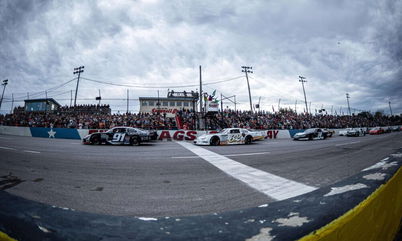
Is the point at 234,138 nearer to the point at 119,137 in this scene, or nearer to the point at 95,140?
the point at 119,137

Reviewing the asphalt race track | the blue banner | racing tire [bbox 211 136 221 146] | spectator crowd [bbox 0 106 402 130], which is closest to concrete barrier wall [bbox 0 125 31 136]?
spectator crowd [bbox 0 106 402 130]

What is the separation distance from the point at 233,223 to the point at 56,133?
24341 millimetres

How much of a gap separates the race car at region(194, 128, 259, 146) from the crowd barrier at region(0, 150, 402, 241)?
34.2 ft

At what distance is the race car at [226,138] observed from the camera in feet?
38.1

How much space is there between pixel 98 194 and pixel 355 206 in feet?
10.9

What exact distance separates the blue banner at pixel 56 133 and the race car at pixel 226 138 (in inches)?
571

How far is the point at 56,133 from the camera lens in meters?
19.0

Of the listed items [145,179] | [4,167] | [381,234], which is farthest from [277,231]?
[4,167]

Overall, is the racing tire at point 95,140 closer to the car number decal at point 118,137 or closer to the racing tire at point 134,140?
the car number decal at point 118,137

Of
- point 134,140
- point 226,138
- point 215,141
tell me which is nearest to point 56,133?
point 134,140

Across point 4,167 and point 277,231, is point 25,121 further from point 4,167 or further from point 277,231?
point 277,231

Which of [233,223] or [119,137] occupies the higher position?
[119,137]

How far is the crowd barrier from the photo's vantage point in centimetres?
79

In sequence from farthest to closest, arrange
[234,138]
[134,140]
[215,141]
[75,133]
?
[75,133] → [234,138] → [215,141] → [134,140]
